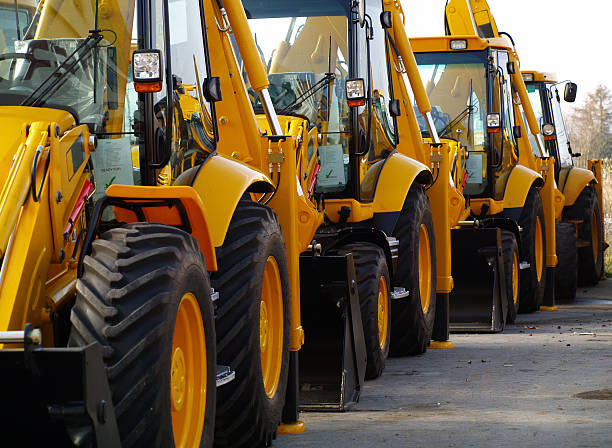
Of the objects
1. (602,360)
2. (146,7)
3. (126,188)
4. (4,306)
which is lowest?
(602,360)

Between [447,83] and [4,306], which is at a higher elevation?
[447,83]

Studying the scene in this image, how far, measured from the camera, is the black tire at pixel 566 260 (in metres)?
14.5

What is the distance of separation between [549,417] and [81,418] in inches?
143

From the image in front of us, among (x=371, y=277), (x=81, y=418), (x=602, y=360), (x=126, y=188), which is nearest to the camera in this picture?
(x=81, y=418)

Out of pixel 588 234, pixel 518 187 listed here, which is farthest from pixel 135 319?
pixel 588 234

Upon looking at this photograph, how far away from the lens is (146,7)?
Answer: 488 centimetres

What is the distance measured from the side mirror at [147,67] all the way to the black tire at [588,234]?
12087 millimetres

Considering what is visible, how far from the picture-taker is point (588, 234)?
52.1 feet

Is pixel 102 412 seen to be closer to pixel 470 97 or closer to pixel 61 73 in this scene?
pixel 61 73

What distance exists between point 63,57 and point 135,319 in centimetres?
137

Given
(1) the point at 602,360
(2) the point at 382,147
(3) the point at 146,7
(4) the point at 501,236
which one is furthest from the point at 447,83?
(3) the point at 146,7

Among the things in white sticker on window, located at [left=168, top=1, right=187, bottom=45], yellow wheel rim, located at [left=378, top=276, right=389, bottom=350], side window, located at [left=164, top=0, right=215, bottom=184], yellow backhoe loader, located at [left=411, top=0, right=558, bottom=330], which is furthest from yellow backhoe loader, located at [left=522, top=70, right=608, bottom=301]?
white sticker on window, located at [left=168, top=1, right=187, bottom=45]

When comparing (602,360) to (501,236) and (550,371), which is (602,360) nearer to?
(550,371)

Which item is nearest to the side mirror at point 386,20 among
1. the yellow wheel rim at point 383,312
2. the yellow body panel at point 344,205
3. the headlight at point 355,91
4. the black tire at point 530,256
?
the headlight at point 355,91
